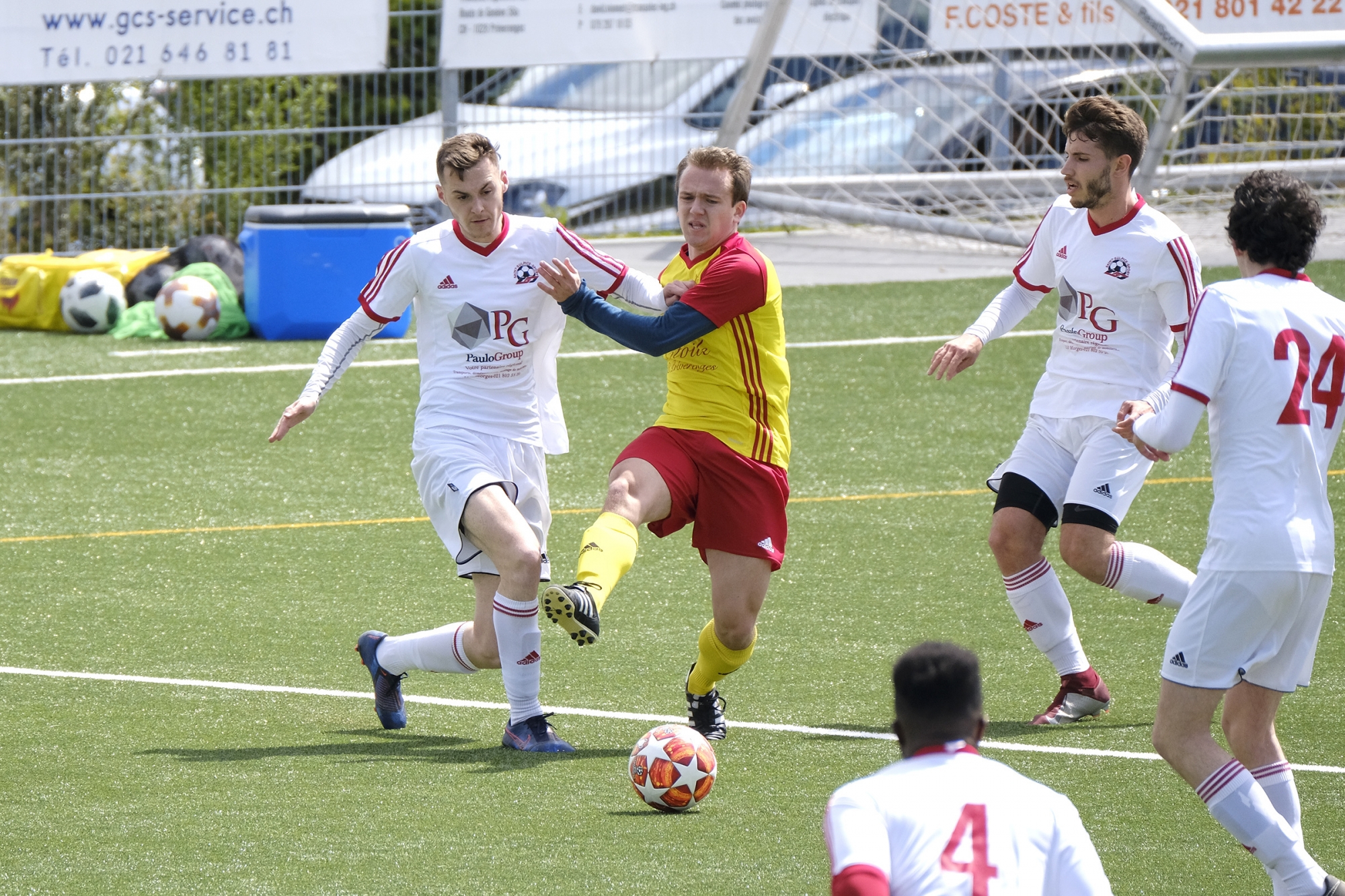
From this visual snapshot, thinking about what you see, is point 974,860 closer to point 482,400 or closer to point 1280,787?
point 1280,787

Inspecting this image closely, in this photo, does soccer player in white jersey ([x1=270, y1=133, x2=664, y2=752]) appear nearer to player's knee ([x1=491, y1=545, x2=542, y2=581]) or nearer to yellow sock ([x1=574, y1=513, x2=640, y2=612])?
player's knee ([x1=491, y1=545, x2=542, y2=581])

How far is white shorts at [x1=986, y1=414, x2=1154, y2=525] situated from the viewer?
5684 millimetres

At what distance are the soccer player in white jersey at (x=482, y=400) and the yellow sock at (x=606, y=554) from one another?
0.85ft

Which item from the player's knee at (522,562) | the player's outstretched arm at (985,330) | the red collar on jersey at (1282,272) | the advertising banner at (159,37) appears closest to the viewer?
the red collar on jersey at (1282,272)

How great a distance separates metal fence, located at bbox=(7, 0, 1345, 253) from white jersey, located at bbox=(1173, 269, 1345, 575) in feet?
34.8

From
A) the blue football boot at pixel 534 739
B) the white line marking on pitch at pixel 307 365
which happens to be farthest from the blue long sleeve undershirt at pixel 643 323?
the white line marking on pitch at pixel 307 365

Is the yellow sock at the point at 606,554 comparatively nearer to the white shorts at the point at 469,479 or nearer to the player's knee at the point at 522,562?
the player's knee at the point at 522,562

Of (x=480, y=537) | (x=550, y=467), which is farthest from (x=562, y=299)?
(x=550, y=467)

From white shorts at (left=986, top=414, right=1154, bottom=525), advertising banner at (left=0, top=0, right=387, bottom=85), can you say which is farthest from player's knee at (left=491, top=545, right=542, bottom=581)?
advertising banner at (left=0, top=0, right=387, bottom=85)

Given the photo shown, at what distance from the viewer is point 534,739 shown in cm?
554

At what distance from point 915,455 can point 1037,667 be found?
360 cm

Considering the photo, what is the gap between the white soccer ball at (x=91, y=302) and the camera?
13.6m

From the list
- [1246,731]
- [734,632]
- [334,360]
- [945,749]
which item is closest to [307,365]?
[334,360]

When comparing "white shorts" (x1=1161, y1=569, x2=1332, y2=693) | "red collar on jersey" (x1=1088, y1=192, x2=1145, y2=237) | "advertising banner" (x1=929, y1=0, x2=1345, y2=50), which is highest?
"advertising banner" (x1=929, y1=0, x2=1345, y2=50)
